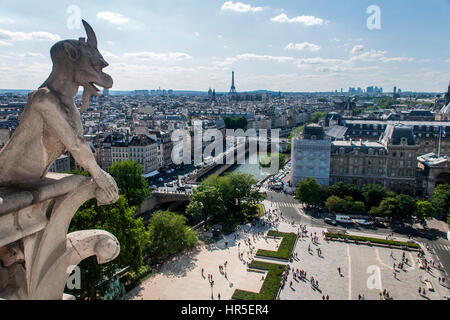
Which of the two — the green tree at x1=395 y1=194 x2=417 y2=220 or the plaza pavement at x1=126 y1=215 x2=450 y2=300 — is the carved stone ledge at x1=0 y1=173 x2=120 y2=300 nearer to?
the plaza pavement at x1=126 y1=215 x2=450 y2=300

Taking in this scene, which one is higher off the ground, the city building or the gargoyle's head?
the gargoyle's head

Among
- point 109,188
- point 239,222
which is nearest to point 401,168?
point 239,222

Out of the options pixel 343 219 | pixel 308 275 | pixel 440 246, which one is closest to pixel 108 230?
pixel 308 275

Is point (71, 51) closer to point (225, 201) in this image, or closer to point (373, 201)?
point (225, 201)

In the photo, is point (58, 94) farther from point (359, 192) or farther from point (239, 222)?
point (359, 192)

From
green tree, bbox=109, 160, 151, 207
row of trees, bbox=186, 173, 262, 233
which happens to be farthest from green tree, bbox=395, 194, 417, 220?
green tree, bbox=109, 160, 151, 207

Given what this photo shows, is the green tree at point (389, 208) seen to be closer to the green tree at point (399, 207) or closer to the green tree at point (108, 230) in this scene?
the green tree at point (399, 207)
